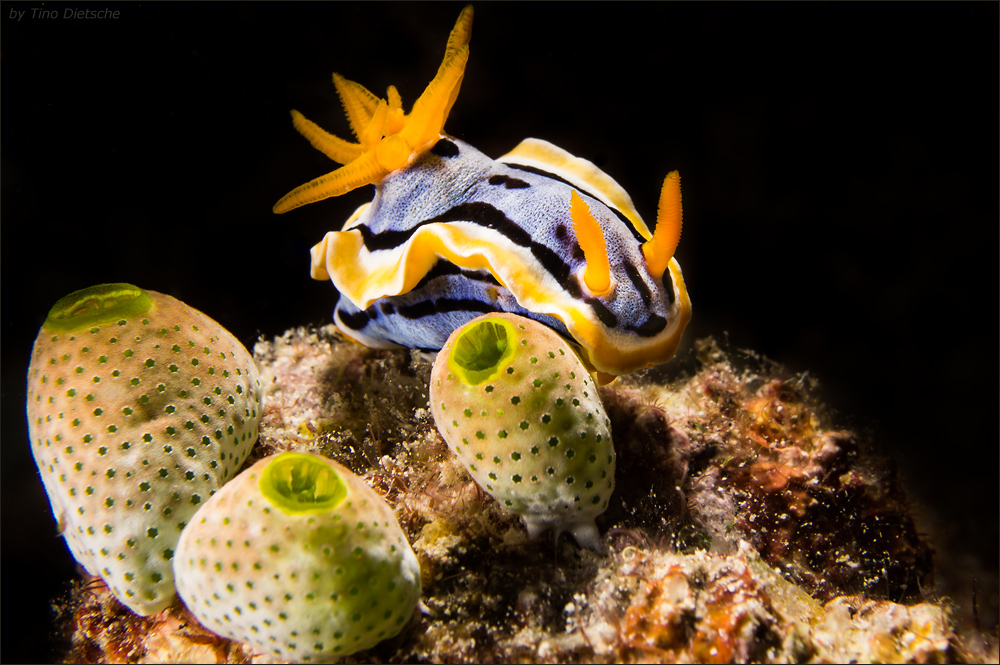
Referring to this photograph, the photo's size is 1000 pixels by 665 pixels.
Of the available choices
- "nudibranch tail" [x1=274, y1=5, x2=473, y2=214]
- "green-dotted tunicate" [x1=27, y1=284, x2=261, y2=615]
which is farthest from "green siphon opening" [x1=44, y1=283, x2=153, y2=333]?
"nudibranch tail" [x1=274, y1=5, x2=473, y2=214]

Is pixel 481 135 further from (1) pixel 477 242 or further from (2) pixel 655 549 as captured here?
(2) pixel 655 549

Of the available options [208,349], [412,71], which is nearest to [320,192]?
[208,349]

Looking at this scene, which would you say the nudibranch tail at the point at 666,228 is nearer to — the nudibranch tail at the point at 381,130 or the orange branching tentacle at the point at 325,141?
the nudibranch tail at the point at 381,130

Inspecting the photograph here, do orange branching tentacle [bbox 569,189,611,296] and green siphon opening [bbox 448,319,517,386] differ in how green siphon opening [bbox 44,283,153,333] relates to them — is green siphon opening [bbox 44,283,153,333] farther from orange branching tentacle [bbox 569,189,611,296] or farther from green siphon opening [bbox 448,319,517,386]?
orange branching tentacle [bbox 569,189,611,296]

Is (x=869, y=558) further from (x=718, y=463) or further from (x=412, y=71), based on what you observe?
(x=412, y=71)

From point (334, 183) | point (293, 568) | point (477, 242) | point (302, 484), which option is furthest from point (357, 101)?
point (293, 568)
